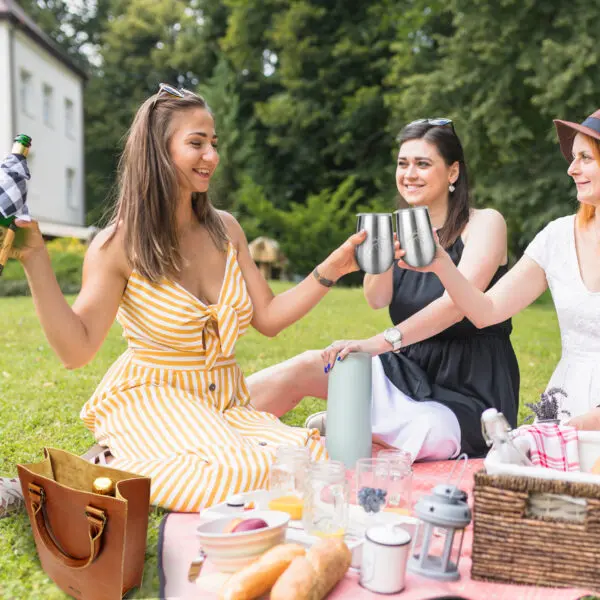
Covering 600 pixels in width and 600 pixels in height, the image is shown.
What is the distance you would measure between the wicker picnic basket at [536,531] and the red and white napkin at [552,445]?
0.41 metres

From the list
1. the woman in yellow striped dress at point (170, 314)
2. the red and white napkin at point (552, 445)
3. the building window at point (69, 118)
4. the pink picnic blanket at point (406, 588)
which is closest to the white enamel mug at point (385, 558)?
the pink picnic blanket at point (406, 588)

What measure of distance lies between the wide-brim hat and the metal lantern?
1.80m

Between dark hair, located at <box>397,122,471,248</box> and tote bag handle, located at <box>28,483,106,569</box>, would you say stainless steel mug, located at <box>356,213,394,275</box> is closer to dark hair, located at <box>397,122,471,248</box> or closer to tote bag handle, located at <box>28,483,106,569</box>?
dark hair, located at <box>397,122,471,248</box>

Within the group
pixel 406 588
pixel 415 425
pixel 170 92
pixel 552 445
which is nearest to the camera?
pixel 406 588

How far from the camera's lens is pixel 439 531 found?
2.62 m

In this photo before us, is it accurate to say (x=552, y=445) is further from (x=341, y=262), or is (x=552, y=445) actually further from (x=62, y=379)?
(x=62, y=379)

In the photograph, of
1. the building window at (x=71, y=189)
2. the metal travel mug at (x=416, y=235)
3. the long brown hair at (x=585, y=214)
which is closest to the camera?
the metal travel mug at (x=416, y=235)

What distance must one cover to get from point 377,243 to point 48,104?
24.3 meters

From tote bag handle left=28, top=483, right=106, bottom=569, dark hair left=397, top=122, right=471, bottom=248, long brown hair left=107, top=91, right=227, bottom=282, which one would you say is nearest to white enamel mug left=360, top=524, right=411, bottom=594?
tote bag handle left=28, top=483, right=106, bottom=569

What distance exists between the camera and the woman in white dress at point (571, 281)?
11.2ft

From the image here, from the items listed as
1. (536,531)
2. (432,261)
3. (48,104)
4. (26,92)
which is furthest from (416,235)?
(48,104)

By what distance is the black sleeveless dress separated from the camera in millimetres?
3906

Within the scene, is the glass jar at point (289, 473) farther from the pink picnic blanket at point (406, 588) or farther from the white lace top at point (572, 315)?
the white lace top at point (572, 315)

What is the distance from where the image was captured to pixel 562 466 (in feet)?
8.77
